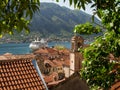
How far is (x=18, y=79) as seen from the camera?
11.2 metres

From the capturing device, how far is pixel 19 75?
Answer: 11367 mm

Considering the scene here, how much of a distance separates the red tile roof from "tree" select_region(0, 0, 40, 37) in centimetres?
681

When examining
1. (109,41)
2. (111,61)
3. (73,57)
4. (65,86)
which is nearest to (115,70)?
(111,61)

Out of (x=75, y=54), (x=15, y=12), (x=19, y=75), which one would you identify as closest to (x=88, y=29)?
(x=15, y=12)

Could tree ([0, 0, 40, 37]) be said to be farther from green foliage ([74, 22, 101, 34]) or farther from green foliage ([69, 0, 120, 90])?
green foliage ([74, 22, 101, 34])

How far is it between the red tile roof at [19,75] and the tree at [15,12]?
681 cm

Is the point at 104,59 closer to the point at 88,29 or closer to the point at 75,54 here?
the point at 88,29

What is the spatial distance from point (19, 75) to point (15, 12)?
7688mm

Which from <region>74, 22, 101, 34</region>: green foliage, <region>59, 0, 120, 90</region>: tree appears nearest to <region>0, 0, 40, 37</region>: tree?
<region>59, 0, 120, 90</region>: tree

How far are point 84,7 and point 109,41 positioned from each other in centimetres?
284

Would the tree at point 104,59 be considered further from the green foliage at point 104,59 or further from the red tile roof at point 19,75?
the red tile roof at point 19,75

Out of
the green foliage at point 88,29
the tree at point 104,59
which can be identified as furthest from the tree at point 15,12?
the green foliage at point 88,29

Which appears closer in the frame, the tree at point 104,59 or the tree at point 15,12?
the tree at point 15,12

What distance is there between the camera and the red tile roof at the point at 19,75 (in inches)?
429
